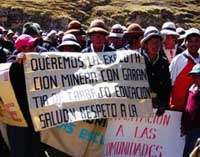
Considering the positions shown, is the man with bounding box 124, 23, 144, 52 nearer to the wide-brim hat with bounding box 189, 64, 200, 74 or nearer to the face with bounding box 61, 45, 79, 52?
the face with bounding box 61, 45, 79, 52

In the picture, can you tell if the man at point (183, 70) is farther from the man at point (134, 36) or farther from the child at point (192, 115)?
the man at point (134, 36)

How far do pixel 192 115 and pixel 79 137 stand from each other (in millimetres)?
1633

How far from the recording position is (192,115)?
26.8 feet

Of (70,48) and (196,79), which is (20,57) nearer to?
(70,48)

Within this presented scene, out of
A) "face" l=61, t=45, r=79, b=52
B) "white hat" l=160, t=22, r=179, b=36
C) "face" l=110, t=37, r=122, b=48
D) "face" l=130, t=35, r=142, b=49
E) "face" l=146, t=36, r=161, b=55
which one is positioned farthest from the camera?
"face" l=110, t=37, r=122, b=48

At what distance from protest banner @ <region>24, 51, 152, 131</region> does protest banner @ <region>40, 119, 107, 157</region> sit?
0.39 meters

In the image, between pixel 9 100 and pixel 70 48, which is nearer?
pixel 9 100

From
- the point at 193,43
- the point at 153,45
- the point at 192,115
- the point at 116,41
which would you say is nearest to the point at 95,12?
the point at 116,41

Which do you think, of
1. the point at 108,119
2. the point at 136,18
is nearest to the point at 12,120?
the point at 108,119

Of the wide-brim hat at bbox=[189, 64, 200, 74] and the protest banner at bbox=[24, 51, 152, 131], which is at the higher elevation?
the wide-brim hat at bbox=[189, 64, 200, 74]

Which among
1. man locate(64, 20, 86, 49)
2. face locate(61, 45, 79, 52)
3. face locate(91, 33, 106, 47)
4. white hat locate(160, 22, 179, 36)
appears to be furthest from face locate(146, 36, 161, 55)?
man locate(64, 20, 86, 49)

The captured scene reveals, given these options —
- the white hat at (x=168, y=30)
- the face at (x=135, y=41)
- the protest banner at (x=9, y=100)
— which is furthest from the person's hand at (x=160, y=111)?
the protest banner at (x=9, y=100)

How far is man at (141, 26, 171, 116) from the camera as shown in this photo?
8703mm

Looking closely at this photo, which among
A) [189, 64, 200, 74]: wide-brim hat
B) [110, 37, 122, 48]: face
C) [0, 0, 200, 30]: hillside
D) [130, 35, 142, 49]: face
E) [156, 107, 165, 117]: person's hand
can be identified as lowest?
[0, 0, 200, 30]: hillside
